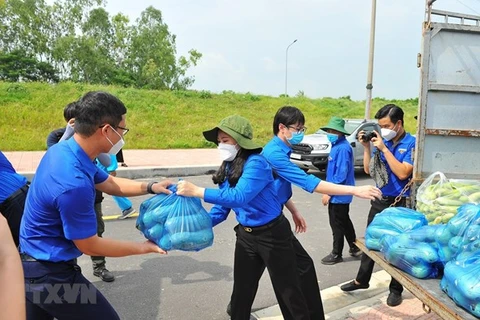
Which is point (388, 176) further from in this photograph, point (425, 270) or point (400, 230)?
point (425, 270)

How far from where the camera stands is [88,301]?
6.00ft

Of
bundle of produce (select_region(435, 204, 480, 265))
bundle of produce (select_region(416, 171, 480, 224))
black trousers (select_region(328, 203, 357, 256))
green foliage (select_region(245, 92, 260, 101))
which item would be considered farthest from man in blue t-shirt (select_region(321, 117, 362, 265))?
green foliage (select_region(245, 92, 260, 101))

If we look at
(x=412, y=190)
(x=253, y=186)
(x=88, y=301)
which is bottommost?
(x=88, y=301)

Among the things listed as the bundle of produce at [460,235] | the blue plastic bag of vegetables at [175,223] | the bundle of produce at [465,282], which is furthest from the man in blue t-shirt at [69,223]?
the bundle of produce at [460,235]

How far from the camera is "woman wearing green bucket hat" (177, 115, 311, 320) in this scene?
2.24 metres

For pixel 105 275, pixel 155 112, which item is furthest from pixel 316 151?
pixel 155 112

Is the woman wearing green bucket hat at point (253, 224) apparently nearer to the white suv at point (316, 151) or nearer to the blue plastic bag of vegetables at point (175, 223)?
the blue plastic bag of vegetables at point (175, 223)

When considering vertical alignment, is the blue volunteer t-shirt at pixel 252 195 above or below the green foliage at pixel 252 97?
below

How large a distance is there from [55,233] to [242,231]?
1.15 meters

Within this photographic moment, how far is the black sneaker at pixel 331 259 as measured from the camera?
420 centimetres

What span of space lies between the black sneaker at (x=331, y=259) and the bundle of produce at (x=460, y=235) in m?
2.28

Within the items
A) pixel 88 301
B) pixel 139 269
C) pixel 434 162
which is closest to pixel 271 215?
pixel 88 301

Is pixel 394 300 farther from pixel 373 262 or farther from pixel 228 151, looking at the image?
pixel 228 151

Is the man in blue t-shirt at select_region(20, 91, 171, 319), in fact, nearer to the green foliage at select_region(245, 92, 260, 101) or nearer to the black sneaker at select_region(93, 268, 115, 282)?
the black sneaker at select_region(93, 268, 115, 282)
